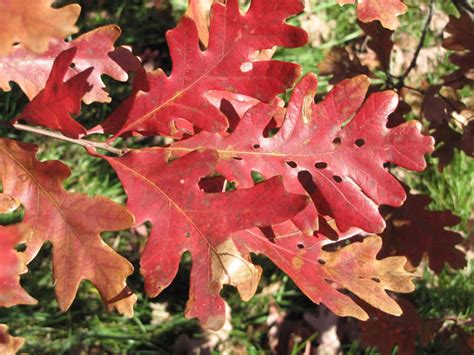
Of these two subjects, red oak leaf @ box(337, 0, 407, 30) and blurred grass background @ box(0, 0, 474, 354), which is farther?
blurred grass background @ box(0, 0, 474, 354)

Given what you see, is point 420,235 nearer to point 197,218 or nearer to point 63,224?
point 197,218

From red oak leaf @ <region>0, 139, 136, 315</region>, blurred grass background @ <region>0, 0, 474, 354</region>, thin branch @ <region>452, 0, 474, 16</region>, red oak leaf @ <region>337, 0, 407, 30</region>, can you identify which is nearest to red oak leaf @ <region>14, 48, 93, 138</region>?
red oak leaf @ <region>0, 139, 136, 315</region>

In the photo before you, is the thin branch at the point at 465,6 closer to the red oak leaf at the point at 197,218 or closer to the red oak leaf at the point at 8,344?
the red oak leaf at the point at 197,218

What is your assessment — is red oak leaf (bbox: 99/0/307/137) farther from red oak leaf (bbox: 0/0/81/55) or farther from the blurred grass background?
the blurred grass background

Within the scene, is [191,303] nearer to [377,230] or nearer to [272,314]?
[377,230]

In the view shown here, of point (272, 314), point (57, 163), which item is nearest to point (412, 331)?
point (272, 314)

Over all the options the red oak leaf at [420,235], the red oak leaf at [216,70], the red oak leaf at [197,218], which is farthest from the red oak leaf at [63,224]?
the red oak leaf at [420,235]

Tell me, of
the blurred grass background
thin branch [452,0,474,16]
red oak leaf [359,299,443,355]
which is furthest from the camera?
the blurred grass background
